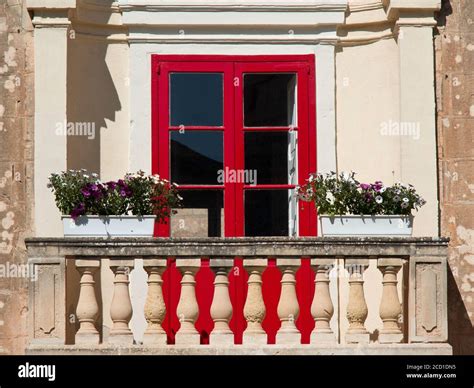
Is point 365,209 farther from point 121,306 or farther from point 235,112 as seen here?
point 121,306

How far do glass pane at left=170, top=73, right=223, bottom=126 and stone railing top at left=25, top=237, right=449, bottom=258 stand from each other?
2049mm

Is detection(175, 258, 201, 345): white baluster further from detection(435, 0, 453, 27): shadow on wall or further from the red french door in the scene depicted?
detection(435, 0, 453, 27): shadow on wall

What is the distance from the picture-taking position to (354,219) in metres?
12.9

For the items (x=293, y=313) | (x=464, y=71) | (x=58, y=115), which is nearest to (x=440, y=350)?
(x=293, y=313)

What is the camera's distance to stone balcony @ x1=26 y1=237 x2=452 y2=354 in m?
12.5

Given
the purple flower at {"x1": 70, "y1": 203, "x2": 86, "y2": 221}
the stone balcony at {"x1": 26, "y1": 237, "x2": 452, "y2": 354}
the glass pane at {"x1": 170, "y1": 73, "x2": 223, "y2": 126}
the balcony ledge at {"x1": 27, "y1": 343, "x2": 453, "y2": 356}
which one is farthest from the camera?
the glass pane at {"x1": 170, "y1": 73, "x2": 223, "y2": 126}

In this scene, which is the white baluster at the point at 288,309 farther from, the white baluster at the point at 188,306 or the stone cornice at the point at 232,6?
the stone cornice at the point at 232,6

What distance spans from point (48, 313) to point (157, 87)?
2785 mm

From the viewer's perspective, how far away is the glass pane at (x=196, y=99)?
1442 cm

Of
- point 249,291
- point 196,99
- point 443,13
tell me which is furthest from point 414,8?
point 249,291

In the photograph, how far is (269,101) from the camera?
14.5 metres

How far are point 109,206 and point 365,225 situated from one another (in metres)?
2.07

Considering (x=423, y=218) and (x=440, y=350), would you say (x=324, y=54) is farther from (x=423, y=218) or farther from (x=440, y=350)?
(x=440, y=350)

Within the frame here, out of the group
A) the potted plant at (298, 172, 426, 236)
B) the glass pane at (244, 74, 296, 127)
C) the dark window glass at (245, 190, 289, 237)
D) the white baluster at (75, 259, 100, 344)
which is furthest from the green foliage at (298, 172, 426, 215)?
the white baluster at (75, 259, 100, 344)
